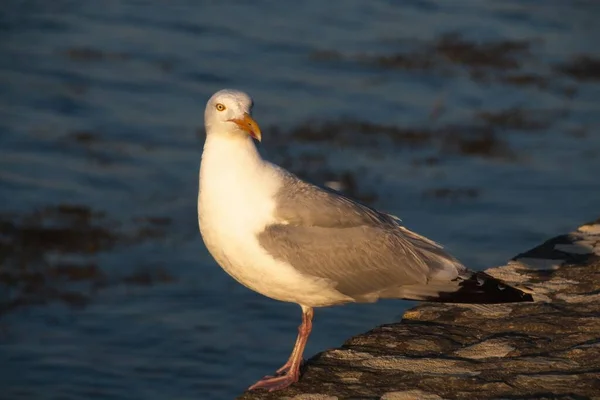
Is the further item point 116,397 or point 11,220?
point 11,220

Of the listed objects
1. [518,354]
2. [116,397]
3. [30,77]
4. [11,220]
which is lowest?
[518,354]

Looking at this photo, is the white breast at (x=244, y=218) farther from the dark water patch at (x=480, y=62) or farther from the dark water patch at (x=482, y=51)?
the dark water patch at (x=482, y=51)

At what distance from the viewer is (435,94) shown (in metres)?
13.6

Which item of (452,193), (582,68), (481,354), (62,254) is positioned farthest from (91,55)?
(481,354)

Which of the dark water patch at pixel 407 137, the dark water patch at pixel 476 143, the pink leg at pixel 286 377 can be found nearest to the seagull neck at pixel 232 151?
the pink leg at pixel 286 377

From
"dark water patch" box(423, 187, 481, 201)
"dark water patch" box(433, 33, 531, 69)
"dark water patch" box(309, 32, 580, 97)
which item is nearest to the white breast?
"dark water patch" box(423, 187, 481, 201)

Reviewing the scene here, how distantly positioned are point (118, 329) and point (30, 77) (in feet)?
17.7

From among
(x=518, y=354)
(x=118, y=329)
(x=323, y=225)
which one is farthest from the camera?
(x=118, y=329)

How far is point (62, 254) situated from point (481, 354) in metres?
6.03

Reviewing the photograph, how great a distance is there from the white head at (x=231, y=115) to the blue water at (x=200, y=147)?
10.1 ft

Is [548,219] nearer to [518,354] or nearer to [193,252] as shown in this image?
[193,252]

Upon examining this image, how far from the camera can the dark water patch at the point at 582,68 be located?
1463cm

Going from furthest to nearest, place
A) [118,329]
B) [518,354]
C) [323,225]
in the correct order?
[118,329] → [323,225] → [518,354]

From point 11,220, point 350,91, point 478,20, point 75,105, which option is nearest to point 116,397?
point 11,220
